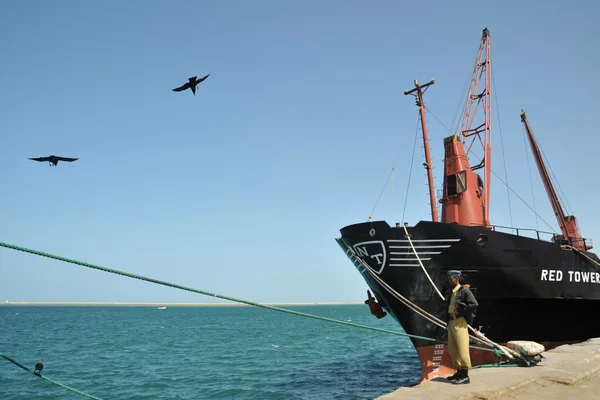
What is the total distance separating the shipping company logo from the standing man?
24.4 feet

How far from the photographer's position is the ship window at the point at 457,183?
1736cm

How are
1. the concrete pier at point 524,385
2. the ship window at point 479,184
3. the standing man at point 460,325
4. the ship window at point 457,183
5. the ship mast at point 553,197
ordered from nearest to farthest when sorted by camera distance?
1. the concrete pier at point 524,385
2. the standing man at point 460,325
3. the ship window at point 457,183
4. the ship window at point 479,184
5. the ship mast at point 553,197

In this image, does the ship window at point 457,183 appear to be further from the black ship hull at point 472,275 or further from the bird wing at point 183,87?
the bird wing at point 183,87

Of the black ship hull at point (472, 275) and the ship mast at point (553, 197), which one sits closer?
the black ship hull at point (472, 275)

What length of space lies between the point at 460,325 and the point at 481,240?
8.32 metres

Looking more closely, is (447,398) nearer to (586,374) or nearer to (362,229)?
(586,374)

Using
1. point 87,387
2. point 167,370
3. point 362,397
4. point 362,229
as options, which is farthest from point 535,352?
point 167,370

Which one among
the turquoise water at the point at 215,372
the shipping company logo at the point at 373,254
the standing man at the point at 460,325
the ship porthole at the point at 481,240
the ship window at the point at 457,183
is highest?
the ship window at the point at 457,183

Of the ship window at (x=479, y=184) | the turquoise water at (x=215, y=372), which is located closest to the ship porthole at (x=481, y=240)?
the ship window at (x=479, y=184)

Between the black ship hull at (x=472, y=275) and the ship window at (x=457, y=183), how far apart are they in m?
3.46

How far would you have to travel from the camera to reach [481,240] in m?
13.9

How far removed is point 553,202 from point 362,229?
19.0 metres

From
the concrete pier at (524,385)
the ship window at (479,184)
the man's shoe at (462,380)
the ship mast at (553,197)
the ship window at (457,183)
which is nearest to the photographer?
the concrete pier at (524,385)

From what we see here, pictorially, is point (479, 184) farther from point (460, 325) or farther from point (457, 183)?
point (460, 325)
